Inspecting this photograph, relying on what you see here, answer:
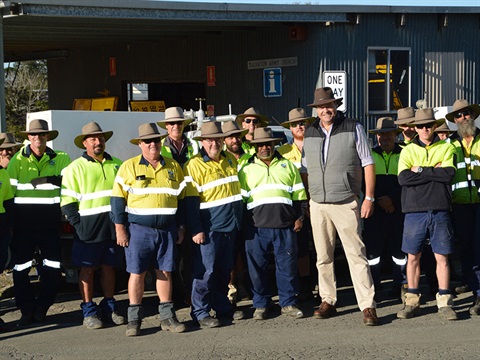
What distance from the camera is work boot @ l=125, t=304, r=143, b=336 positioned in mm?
8547

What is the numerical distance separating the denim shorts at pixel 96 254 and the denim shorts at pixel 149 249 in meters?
0.39

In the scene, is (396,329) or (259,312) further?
(259,312)

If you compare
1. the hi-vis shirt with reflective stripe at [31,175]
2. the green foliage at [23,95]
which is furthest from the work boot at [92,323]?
the green foliage at [23,95]

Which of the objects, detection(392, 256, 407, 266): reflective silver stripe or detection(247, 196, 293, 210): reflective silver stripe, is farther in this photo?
detection(392, 256, 407, 266): reflective silver stripe

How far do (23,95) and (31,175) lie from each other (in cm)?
2852

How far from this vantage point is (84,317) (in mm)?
9031

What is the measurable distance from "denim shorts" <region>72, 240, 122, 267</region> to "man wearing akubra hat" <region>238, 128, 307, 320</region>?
1348 mm

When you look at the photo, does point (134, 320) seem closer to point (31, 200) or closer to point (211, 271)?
point (211, 271)

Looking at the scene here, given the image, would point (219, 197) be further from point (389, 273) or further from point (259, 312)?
point (389, 273)

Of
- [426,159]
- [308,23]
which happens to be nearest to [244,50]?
[308,23]

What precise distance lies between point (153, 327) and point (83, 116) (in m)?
3.54

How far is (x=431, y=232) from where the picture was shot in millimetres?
9109

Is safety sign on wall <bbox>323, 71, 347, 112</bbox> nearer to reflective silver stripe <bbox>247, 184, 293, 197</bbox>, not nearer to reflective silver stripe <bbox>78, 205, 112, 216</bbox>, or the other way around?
reflective silver stripe <bbox>247, 184, 293, 197</bbox>

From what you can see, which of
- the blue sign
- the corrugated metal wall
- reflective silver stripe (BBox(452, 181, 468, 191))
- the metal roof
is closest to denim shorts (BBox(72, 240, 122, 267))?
reflective silver stripe (BBox(452, 181, 468, 191))
